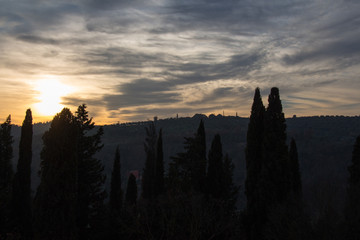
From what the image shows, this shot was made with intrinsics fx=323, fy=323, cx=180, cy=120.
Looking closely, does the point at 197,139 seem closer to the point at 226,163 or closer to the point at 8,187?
the point at 226,163

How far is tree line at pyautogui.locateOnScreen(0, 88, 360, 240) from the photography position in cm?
2298

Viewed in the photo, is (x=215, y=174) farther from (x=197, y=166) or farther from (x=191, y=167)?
(x=191, y=167)

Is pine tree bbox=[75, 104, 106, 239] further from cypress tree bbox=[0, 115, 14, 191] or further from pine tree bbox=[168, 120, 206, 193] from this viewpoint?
cypress tree bbox=[0, 115, 14, 191]

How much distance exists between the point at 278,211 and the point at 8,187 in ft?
98.3

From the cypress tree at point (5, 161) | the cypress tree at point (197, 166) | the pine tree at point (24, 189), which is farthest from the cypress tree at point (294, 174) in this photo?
the cypress tree at point (5, 161)

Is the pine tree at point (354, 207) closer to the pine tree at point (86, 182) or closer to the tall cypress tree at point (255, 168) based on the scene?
the tall cypress tree at point (255, 168)

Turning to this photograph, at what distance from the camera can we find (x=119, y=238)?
89.6 ft

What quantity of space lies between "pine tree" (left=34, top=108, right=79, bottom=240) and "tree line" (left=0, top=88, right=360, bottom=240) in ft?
0.22

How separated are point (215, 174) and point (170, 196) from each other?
13.2m

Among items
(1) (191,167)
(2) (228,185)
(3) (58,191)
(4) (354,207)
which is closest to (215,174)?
(1) (191,167)

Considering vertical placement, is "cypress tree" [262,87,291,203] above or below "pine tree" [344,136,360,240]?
above

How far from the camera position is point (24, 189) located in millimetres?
29891

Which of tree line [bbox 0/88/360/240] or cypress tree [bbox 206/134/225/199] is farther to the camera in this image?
cypress tree [bbox 206/134/225/199]

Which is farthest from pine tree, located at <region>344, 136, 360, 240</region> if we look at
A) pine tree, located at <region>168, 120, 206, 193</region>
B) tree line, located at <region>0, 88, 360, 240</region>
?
pine tree, located at <region>168, 120, 206, 193</region>
